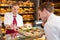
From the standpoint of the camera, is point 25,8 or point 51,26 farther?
point 25,8

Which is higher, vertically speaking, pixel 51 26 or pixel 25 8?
pixel 51 26

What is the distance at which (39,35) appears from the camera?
3.96 meters

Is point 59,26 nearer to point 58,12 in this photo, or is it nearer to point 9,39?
point 9,39

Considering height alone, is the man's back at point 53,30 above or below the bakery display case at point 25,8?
above

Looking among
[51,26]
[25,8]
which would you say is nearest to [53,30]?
[51,26]

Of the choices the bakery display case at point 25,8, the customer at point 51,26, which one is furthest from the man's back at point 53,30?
the bakery display case at point 25,8

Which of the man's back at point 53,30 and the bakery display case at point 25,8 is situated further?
the bakery display case at point 25,8

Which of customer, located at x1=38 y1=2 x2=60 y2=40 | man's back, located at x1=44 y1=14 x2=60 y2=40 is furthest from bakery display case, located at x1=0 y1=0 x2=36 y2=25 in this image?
man's back, located at x1=44 y1=14 x2=60 y2=40

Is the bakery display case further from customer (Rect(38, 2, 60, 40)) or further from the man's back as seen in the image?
the man's back

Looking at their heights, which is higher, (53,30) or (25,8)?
Result: (53,30)

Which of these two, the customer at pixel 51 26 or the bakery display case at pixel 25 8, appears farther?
the bakery display case at pixel 25 8

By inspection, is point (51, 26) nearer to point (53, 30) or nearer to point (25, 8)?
point (53, 30)

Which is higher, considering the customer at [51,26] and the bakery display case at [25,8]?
the customer at [51,26]

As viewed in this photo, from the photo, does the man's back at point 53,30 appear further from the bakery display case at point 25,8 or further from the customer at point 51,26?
the bakery display case at point 25,8
